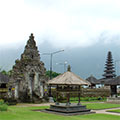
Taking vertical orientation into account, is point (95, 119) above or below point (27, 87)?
below

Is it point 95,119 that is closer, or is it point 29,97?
point 95,119

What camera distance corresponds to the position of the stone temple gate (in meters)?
34.8

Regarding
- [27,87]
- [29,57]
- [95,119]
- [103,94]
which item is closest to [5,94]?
[27,87]

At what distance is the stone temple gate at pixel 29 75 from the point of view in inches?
1368

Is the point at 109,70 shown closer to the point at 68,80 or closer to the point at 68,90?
the point at 68,90

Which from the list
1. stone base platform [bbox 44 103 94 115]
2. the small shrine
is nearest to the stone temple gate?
the small shrine

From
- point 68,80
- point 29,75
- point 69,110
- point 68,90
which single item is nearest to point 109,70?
point 29,75

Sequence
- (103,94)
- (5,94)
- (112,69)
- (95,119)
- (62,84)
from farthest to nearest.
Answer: (112,69) → (103,94) → (5,94) → (62,84) → (95,119)

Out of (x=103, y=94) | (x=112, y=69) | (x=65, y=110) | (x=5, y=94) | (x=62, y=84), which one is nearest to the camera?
(x=65, y=110)

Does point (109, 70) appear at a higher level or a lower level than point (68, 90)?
higher

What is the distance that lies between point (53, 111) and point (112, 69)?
63.0 m

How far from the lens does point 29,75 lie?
3619 centimetres

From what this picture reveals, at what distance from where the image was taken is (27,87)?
35469 mm

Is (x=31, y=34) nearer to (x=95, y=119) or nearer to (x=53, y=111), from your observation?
(x=53, y=111)
